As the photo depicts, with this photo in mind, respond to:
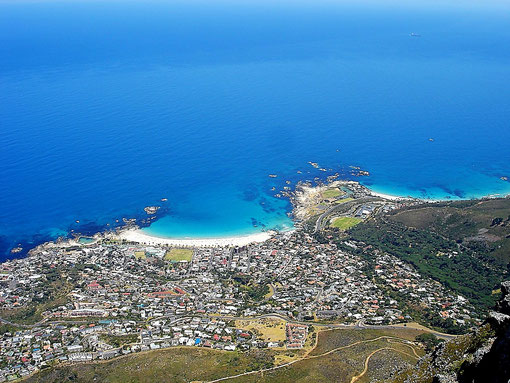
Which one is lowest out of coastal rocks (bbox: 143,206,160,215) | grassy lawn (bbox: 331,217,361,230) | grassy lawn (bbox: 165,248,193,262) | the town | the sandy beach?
the town

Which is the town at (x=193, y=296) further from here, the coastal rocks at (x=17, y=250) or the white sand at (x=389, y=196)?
the white sand at (x=389, y=196)

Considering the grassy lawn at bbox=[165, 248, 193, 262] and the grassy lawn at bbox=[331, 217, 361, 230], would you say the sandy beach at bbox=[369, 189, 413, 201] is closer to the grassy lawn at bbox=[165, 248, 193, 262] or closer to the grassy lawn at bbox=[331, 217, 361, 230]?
the grassy lawn at bbox=[331, 217, 361, 230]

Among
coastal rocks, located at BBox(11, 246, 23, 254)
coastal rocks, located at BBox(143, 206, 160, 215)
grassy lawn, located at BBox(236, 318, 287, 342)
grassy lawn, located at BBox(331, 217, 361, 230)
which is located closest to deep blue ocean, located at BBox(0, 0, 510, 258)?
coastal rocks, located at BBox(11, 246, 23, 254)

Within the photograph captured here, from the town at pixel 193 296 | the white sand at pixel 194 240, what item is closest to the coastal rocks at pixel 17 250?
the town at pixel 193 296

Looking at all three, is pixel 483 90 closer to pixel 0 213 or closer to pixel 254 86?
pixel 254 86

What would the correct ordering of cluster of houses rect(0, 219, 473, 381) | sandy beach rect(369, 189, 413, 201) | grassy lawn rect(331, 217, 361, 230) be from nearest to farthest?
1. cluster of houses rect(0, 219, 473, 381)
2. grassy lawn rect(331, 217, 361, 230)
3. sandy beach rect(369, 189, 413, 201)

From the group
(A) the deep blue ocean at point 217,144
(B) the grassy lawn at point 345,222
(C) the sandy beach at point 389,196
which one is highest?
(A) the deep blue ocean at point 217,144

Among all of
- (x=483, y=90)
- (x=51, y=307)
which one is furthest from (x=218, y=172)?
(x=483, y=90)
